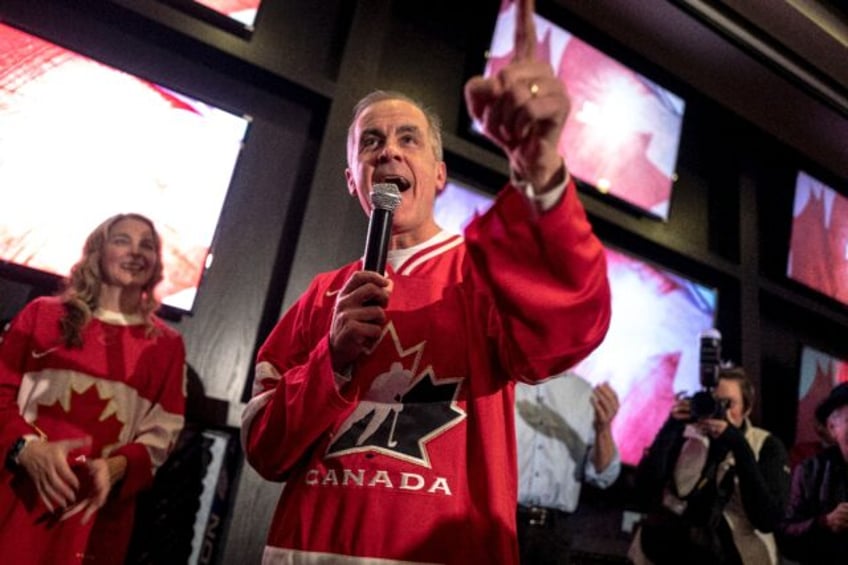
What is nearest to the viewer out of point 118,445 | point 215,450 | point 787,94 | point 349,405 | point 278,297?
point 349,405

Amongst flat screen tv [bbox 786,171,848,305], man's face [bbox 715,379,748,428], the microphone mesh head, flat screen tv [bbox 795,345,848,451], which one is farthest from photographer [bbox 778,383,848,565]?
the microphone mesh head

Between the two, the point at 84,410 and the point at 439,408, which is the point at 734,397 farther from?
the point at 84,410

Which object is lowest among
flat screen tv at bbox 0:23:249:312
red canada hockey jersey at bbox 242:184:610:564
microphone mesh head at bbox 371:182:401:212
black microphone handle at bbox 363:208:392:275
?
red canada hockey jersey at bbox 242:184:610:564

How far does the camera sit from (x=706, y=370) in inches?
87.3

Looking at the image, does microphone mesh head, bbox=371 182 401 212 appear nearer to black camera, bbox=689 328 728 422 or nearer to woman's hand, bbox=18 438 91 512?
woman's hand, bbox=18 438 91 512

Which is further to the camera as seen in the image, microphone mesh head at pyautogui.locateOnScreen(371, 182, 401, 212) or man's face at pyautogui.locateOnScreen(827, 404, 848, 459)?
man's face at pyautogui.locateOnScreen(827, 404, 848, 459)

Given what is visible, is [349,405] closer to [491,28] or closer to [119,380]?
[119,380]

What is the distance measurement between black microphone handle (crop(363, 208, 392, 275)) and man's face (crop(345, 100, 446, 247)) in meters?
0.20

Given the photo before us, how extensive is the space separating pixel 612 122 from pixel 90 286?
2.61 m

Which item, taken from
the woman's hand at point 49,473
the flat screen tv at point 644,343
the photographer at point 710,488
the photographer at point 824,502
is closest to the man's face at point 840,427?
the photographer at point 824,502

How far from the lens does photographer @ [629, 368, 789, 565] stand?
2156 mm

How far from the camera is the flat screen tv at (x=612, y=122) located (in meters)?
→ 3.16

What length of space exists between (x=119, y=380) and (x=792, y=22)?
11.6 feet

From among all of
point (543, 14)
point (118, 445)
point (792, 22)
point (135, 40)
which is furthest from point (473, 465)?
point (792, 22)
